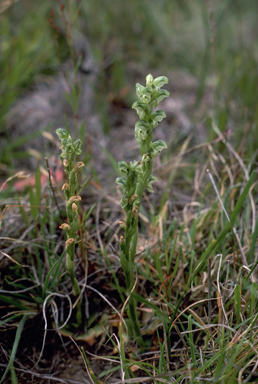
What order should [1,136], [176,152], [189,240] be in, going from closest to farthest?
[189,240] < [176,152] < [1,136]

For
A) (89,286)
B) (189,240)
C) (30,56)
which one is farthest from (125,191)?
(30,56)

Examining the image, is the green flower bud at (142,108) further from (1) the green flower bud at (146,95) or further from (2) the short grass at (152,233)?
(2) the short grass at (152,233)

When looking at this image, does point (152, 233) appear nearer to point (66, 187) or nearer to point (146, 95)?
point (66, 187)

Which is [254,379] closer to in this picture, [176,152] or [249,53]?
[176,152]

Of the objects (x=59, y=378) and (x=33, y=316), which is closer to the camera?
(x=59, y=378)

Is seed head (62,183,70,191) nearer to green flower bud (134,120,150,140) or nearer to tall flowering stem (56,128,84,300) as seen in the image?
tall flowering stem (56,128,84,300)

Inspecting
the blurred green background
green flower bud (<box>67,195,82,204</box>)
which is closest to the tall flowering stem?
green flower bud (<box>67,195,82,204</box>)
